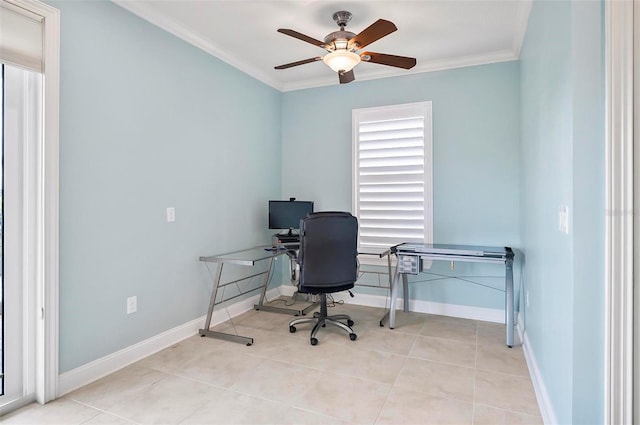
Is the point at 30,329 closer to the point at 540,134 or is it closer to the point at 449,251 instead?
the point at 449,251

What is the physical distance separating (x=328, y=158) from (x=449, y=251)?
180cm

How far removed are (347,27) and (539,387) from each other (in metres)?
2.88

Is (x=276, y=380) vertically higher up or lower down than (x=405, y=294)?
lower down

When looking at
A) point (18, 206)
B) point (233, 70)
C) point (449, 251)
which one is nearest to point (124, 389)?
point (18, 206)

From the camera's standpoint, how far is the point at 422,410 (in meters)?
2.02

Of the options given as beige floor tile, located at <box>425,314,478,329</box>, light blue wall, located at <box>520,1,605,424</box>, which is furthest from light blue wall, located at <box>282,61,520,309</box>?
light blue wall, located at <box>520,1,605,424</box>

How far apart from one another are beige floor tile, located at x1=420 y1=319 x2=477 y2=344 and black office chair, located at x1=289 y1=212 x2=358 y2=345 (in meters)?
0.74

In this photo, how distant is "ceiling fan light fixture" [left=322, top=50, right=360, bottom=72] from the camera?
255 cm

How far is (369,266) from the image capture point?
411cm

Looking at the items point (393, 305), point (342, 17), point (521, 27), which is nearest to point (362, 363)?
point (393, 305)

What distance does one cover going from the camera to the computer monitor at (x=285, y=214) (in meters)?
3.99

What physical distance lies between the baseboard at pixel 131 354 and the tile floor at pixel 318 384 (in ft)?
0.20

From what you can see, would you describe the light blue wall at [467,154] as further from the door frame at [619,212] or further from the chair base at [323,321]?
the door frame at [619,212]

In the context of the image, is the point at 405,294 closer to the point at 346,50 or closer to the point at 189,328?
the point at 189,328
